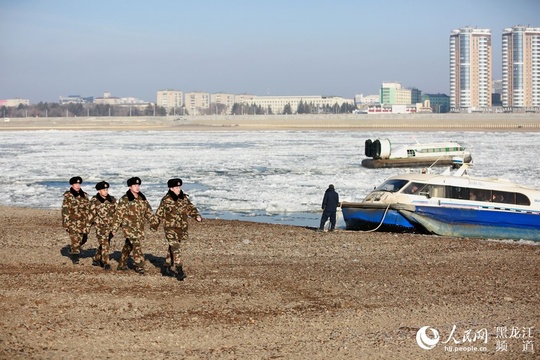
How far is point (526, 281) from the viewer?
14883 mm

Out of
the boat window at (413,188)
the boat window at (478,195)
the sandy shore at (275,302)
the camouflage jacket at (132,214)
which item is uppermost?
the camouflage jacket at (132,214)

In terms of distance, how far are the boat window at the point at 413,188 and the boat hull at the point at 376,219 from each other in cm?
69

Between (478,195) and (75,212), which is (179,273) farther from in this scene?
(478,195)

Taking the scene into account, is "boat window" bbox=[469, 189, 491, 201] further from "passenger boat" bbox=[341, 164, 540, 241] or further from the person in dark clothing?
the person in dark clothing

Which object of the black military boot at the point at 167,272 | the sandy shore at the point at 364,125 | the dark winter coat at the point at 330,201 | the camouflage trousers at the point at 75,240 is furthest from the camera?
the sandy shore at the point at 364,125

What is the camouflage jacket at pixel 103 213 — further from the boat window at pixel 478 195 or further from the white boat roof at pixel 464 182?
the boat window at pixel 478 195

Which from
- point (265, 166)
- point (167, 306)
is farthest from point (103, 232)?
point (265, 166)

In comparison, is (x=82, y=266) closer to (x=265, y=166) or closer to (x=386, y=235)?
(x=386, y=235)

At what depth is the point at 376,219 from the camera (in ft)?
71.2

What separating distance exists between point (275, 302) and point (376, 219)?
356 inches

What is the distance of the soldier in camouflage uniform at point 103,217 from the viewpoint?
15016mm

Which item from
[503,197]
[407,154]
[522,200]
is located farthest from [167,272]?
[407,154]

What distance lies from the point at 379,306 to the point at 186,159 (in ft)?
140

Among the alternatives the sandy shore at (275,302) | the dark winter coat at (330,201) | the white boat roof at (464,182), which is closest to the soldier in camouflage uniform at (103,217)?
the sandy shore at (275,302)
